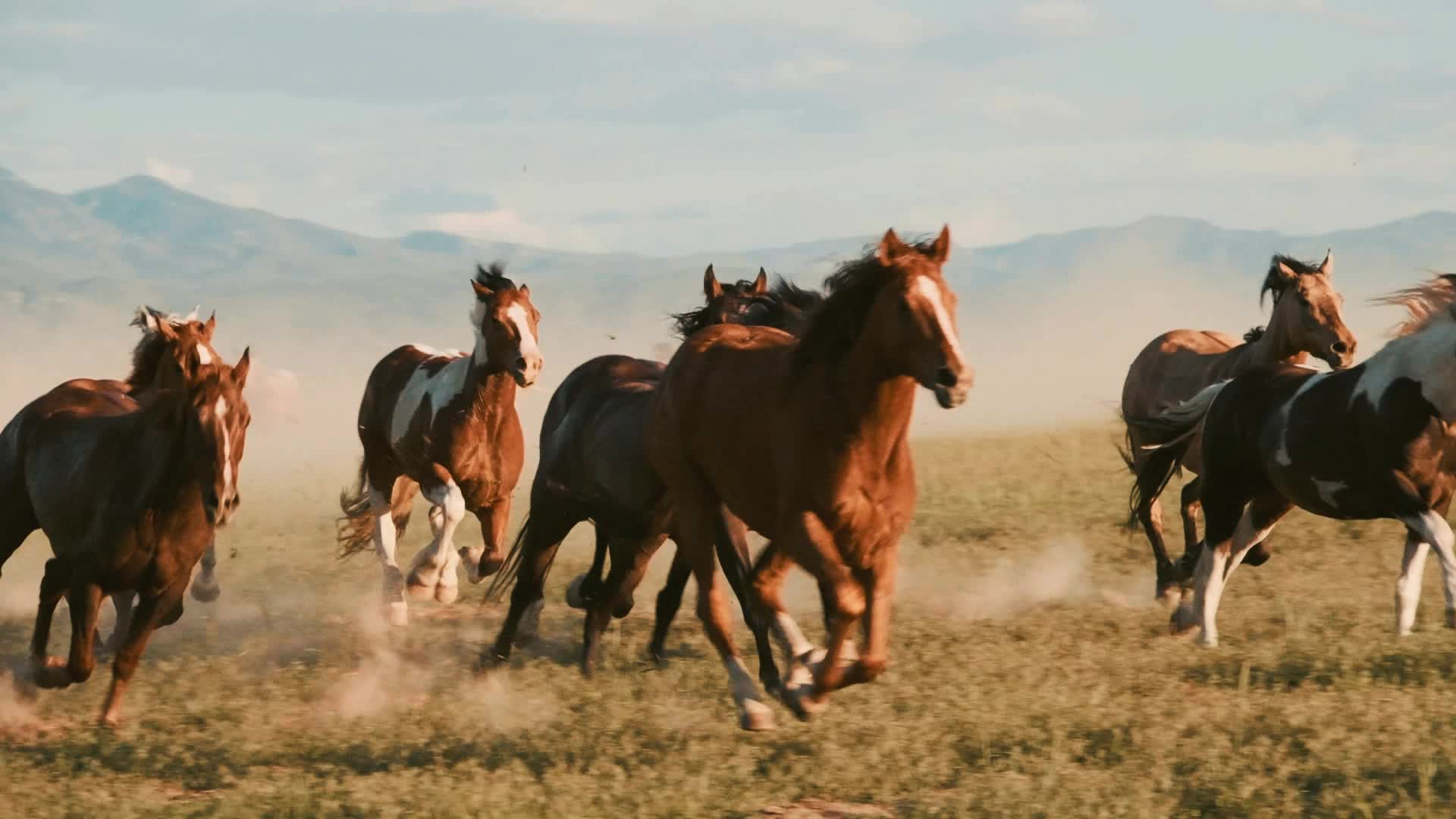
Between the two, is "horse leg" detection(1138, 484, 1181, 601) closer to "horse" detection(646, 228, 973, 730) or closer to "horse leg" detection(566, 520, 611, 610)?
"horse leg" detection(566, 520, 611, 610)

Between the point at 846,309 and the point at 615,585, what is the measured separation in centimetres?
349

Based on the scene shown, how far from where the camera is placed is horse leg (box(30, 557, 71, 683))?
938cm

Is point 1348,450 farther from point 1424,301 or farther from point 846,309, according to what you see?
point 846,309

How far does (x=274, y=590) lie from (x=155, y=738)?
647 cm

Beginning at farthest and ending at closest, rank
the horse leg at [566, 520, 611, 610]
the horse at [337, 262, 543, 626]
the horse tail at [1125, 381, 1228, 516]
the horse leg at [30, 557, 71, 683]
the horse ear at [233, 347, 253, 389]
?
the horse at [337, 262, 543, 626]
the horse tail at [1125, 381, 1228, 516]
the horse leg at [566, 520, 611, 610]
the horse leg at [30, 557, 71, 683]
the horse ear at [233, 347, 253, 389]

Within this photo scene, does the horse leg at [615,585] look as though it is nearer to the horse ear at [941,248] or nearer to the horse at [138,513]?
the horse at [138,513]

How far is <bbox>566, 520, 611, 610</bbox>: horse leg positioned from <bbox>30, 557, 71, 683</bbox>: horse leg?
9.56 ft

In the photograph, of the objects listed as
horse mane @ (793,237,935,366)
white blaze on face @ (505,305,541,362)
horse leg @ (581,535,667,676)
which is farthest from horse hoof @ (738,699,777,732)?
white blaze on face @ (505,305,541,362)

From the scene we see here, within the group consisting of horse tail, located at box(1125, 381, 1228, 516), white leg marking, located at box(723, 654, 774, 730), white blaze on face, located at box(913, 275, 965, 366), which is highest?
white blaze on face, located at box(913, 275, 965, 366)

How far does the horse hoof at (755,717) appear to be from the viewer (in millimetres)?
7730

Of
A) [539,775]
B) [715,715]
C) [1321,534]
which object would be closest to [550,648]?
[715,715]

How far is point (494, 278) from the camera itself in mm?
12500

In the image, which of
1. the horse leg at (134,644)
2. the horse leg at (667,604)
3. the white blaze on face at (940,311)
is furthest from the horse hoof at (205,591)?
the white blaze on face at (940,311)

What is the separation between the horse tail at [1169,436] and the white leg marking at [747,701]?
15.3 feet
